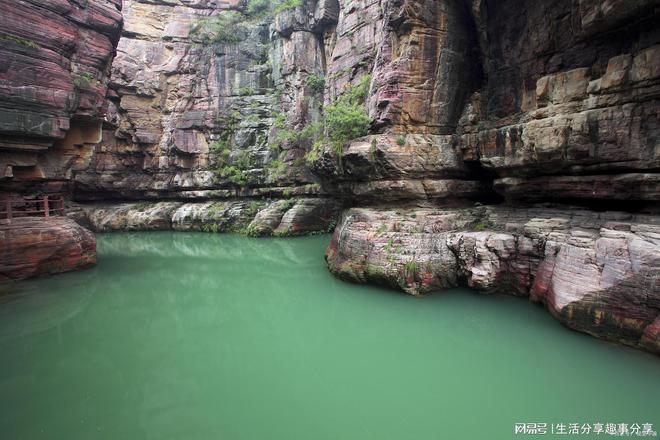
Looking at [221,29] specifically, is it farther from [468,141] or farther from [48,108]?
[468,141]

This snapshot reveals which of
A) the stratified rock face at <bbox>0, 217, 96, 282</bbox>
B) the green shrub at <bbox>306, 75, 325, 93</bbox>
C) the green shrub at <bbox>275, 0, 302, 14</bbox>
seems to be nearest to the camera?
the stratified rock face at <bbox>0, 217, 96, 282</bbox>

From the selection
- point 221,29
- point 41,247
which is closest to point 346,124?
point 41,247

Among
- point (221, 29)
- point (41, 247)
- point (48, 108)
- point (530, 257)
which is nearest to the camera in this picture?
point (530, 257)

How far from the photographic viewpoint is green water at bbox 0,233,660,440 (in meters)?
4.18

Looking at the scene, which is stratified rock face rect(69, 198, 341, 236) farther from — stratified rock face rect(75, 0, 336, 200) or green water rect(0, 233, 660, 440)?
green water rect(0, 233, 660, 440)

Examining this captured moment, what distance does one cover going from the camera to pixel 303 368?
5.45 metres

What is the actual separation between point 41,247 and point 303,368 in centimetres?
1036

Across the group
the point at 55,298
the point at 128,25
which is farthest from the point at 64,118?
the point at 128,25

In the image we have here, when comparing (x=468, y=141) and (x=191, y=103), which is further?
(x=191, y=103)

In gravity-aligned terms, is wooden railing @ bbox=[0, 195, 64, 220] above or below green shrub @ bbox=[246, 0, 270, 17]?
below

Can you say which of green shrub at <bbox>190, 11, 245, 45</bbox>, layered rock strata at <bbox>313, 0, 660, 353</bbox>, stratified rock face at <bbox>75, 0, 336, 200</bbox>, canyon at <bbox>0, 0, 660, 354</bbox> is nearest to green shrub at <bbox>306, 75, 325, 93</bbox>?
stratified rock face at <bbox>75, 0, 336, 200</bbox>

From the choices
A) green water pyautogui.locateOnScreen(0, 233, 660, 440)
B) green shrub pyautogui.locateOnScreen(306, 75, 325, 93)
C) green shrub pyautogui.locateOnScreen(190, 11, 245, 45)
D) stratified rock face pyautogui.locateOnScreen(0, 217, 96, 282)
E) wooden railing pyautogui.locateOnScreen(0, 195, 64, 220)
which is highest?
green shrub pyautogui.locateOnScreen(190, 11, 245, 45)

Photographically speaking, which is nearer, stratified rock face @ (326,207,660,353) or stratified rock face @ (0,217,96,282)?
stratified rock face @ (326,207,660,353)

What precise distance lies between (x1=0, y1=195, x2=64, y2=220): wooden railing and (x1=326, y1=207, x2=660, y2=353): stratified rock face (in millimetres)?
9897
